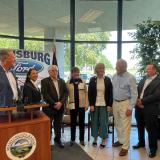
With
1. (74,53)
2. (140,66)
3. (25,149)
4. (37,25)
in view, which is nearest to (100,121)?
(140,66)

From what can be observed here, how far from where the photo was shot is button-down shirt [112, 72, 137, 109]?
13.6 ft

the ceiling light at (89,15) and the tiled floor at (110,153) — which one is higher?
the ceiling light at (89,15)

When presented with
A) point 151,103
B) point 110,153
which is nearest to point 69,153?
point 110,153

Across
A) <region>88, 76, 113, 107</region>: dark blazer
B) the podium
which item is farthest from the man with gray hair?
the podium

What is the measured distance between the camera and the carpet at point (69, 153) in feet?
13.6

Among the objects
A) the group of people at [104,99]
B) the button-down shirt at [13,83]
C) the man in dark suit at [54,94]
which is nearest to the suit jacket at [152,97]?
the group of people at [104,99]

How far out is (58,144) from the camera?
4.70 meters

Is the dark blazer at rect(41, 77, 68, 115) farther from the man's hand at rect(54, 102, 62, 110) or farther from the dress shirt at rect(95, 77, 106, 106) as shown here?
the dress shirt at rect(95, 77, 106, 106)

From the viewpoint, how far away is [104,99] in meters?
4.55

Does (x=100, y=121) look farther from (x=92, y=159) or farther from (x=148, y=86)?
(x=148, y=86)

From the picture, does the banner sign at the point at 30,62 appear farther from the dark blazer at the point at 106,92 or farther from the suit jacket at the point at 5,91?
the suit jacket at the point at 5,91

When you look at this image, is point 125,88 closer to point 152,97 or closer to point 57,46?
point 152,97

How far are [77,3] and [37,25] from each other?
118cm

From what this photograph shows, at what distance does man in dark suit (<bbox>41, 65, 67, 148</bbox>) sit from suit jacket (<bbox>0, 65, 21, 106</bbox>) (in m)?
1.41
